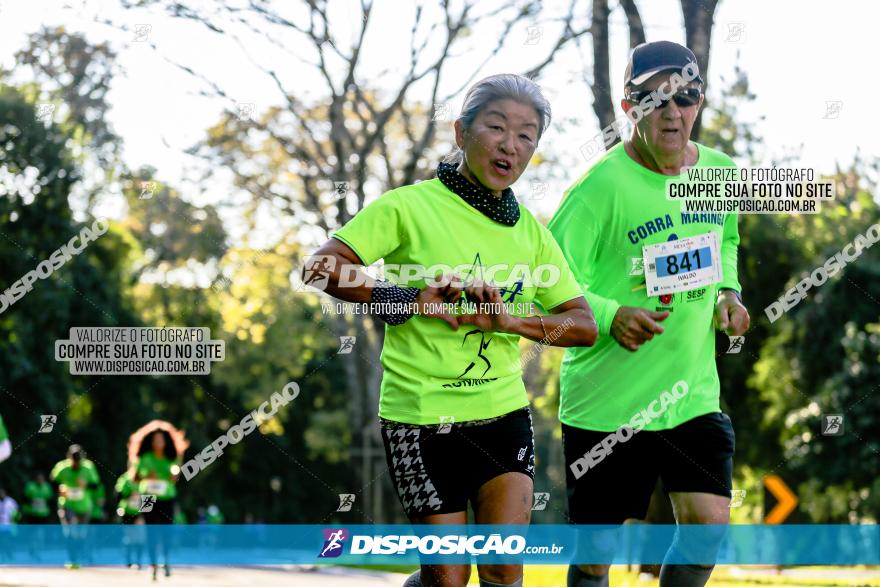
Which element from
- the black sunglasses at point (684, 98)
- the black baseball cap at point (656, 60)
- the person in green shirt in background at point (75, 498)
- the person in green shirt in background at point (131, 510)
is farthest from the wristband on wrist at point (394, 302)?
the person in green shirt in background at point (75, 498)

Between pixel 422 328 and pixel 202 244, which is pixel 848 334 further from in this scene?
pixel 422 328

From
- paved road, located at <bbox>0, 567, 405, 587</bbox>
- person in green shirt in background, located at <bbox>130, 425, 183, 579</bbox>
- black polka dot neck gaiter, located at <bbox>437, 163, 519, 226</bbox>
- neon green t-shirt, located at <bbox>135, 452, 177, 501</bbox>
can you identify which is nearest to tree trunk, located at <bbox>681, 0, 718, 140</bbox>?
paved road, located at <bbox>0, 567, 405, 587</bbox>

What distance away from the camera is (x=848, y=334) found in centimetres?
3003

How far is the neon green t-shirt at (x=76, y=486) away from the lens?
58.4ft

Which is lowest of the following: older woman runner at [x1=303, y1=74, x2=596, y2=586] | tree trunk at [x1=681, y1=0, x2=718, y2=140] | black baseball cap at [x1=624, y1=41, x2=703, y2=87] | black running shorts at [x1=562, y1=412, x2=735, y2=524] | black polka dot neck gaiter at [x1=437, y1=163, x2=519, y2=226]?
black running shorts at [x1=562, y1=412, x2=735, y2=524]

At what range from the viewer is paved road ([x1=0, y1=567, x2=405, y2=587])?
13.3 meters

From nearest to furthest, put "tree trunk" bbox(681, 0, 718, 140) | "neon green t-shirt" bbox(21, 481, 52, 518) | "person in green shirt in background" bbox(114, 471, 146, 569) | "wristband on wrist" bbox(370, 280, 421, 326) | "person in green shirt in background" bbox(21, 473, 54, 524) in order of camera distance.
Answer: "wristband on wrist" bbox(370, 280, 421, 326) < "tree trunk" bbox(681, 0, 718, 140) < "person in green shirt in background" bbox(114, 471, 146, 569) < "neon green t-shirt" bbox(21, 481, 52, 518) < "person in green shirt in background" bbox(21, 473, 54, 524)

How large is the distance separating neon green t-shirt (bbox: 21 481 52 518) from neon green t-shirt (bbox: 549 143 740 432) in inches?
801

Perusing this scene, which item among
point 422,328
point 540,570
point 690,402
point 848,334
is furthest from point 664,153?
point 848,334

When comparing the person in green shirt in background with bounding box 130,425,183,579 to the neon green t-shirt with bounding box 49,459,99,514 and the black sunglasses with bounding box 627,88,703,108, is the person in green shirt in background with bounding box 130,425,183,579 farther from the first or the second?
the black sunglasses with bounding box 627,88,703,108

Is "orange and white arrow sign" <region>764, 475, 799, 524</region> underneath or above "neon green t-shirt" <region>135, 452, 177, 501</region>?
underneath

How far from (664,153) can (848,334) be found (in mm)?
25647

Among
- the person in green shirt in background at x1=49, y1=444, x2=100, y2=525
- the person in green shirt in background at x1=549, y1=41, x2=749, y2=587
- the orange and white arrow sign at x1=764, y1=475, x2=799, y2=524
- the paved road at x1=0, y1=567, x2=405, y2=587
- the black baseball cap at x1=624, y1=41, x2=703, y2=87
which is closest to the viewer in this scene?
the person in green shirt in background at x1=549, y1=41, x2=749, y2=587

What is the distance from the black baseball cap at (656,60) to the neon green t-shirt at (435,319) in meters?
1.18
